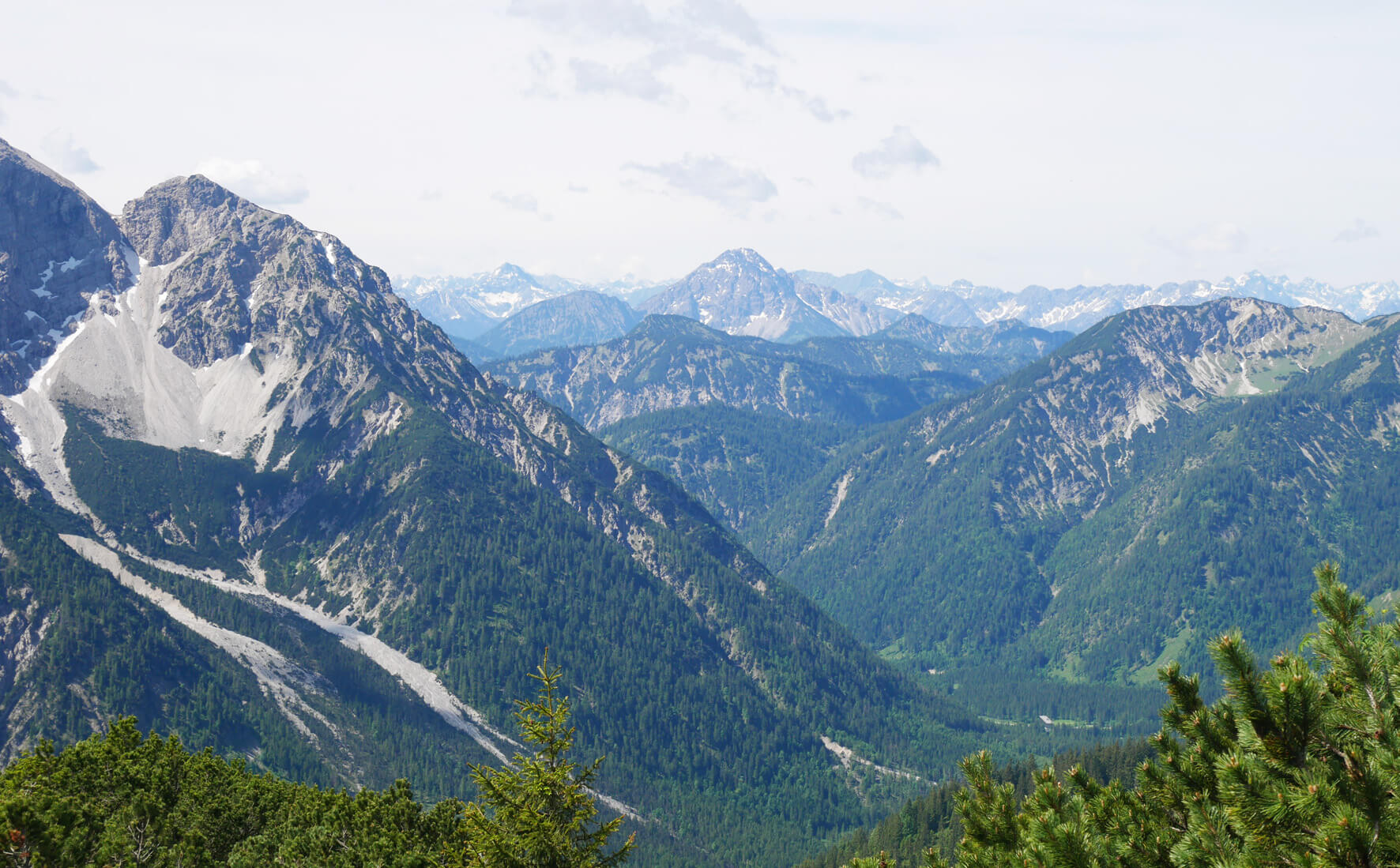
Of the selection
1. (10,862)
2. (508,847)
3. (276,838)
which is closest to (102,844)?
(10,862)

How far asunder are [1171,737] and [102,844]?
57.4 m

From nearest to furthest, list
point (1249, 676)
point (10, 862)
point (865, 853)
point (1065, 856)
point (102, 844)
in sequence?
point (1249, 676) → point (1065, 856) → point (10, 862) → point (102, 844) → point (865, 853)

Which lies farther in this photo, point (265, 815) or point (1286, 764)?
point (265, 815)

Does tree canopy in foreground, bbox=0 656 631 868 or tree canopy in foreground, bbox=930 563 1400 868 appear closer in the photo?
tree canopy in foreground, bbox=930 563 1400 868

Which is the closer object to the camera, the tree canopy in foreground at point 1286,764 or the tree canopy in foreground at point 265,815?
the tree canopy in foreground at point 1286,764

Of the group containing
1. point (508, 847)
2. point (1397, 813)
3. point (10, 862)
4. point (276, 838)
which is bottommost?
point (276, 838)

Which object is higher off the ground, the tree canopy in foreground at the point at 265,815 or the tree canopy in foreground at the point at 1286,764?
the tree canopy in foreground at the point at 1286,764

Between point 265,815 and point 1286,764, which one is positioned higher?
point 1286,764

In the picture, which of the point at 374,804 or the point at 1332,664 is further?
the point at 374,804

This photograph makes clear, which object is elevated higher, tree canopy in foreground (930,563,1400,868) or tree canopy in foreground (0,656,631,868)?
tree canopy in foreground (930,563,1400,868)

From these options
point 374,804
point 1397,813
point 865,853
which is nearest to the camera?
point 1397,813

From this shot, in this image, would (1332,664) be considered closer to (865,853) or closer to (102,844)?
(102,844)

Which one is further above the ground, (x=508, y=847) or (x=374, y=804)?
(x=508, y=847)

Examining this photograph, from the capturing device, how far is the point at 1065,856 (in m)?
22.7
